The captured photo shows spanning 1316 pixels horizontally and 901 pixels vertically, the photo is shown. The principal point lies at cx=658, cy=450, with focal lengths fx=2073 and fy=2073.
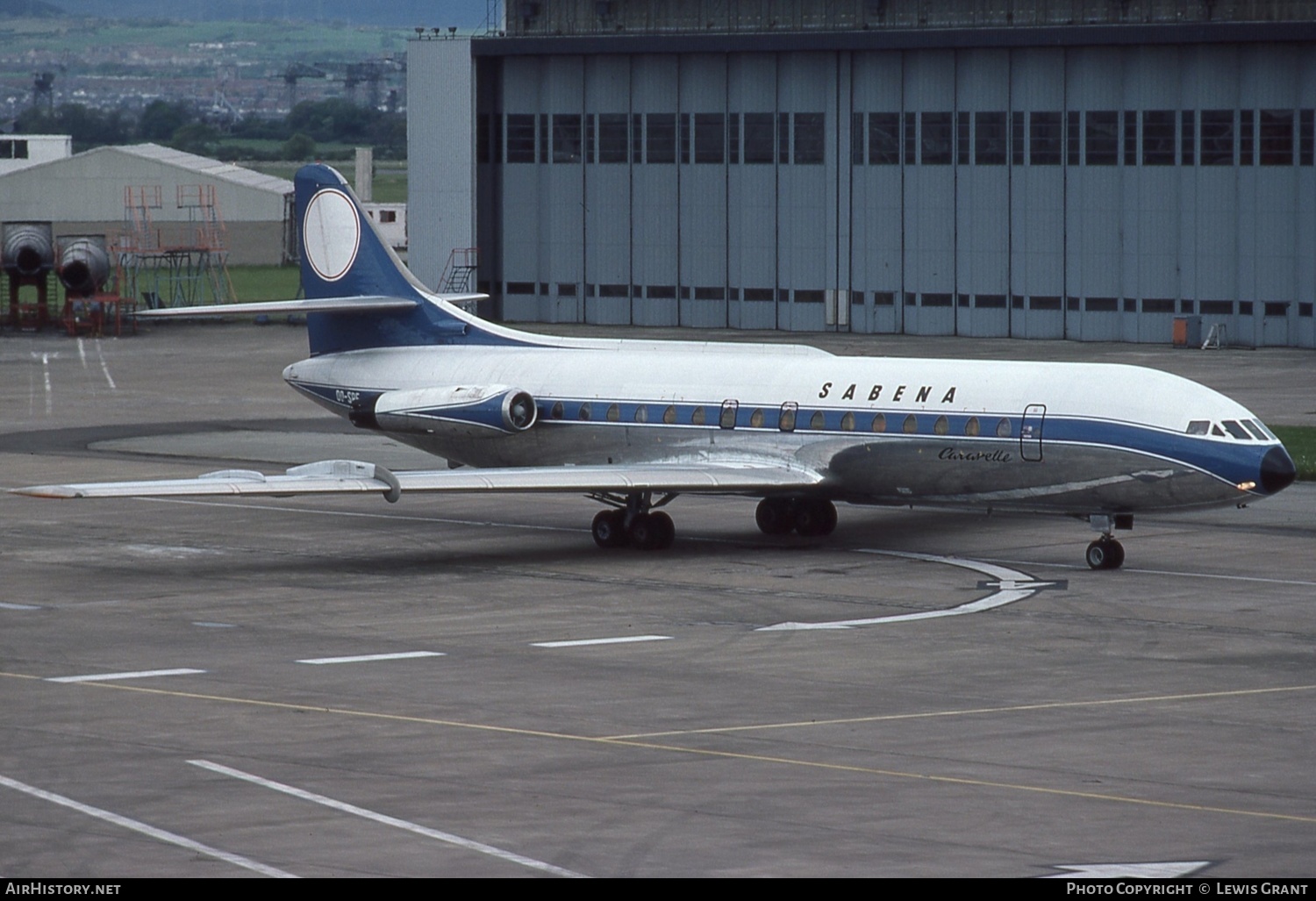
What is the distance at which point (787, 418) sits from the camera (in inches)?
1337

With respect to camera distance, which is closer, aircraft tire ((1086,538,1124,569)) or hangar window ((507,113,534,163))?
aircraft tire ((1086,538,1124,569))

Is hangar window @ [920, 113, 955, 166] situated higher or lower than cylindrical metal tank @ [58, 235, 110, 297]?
higher

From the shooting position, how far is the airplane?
3119 cm

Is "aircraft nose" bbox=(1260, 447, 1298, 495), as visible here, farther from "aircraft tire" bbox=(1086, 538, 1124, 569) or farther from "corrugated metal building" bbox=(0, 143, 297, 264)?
"corrugated metal building" bbox=(0, 143, 297, 264)

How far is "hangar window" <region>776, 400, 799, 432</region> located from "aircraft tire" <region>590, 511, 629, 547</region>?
301 centimetres

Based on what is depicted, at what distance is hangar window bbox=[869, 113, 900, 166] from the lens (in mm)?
78500

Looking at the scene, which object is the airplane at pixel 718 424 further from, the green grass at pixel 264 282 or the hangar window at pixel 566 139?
the green grass at pixel 264 282

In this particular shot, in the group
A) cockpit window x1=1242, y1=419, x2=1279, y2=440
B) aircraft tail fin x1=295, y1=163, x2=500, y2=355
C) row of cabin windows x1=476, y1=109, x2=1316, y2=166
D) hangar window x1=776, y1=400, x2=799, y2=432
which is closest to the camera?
cockpit window x1=1242, y1=419, x2=1279, y2=440

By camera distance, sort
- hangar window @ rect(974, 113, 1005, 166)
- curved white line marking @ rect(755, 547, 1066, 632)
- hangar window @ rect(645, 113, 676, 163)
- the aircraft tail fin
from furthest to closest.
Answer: hangar window @ rect(645, 113, 676, 163), hangar window @ rect(974, 113, 1005, 166), the aircraft tail fin, curved white line marking @ rect(755, 547, 1066, 632)

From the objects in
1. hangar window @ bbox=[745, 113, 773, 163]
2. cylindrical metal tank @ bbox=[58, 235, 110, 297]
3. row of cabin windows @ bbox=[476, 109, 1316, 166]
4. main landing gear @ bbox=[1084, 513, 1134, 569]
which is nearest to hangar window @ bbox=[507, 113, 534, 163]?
row of cabin windows @ bbox=[476, 109, 1316, 166]

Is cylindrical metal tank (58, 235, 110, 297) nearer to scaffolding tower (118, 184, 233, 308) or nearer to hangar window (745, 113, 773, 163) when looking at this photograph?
scaffolding tower (118, 184, 233, 308)

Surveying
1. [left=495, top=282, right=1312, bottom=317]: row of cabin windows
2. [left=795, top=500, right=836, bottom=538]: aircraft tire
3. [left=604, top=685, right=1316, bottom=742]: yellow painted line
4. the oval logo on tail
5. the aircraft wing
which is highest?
the oval logo on tail

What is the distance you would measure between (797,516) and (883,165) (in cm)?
4505

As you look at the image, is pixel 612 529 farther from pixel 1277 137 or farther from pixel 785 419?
pixel 1277 137
